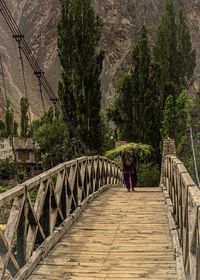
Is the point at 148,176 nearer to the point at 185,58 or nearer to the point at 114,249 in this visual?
the point at 185,58

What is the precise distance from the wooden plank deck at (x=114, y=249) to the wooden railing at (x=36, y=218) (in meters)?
0.14

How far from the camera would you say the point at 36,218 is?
17.5ft

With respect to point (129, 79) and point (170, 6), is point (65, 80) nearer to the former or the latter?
point (129, 79)

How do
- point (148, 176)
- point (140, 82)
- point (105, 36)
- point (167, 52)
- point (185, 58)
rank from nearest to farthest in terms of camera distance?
point (148, 176) < point (140, 82) < point (167, 52) < point (185, 58) < point (105, 36)

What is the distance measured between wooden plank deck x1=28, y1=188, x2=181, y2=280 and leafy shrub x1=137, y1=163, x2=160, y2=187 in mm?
17148

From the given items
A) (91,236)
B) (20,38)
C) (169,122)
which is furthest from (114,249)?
(169,122)

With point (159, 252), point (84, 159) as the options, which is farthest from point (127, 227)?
point (84, 159)

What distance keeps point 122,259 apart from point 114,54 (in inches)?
3405

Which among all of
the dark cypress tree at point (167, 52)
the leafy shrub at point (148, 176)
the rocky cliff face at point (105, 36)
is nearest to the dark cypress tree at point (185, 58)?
the dark cypress tree at point (167, 52)

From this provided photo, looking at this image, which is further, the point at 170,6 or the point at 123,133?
the point at 170,6

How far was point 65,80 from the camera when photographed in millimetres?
26734

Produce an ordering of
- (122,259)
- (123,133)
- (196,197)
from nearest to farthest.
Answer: (196,197) → (122,259) → (123,133)

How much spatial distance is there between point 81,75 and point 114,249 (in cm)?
2152

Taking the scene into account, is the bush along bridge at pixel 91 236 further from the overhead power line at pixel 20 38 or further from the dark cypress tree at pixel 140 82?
the dark cypress tree at pixel 140 82
